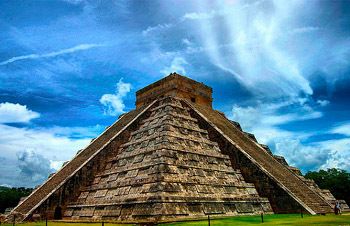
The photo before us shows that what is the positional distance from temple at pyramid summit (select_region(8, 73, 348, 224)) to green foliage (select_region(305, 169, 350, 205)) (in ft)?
61.2

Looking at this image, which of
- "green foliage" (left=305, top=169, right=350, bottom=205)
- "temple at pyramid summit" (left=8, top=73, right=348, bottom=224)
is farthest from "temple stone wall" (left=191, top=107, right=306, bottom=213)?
"green foliage" (left=305, top=169, right=350, bottom=205)

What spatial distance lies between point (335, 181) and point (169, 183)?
2907cm

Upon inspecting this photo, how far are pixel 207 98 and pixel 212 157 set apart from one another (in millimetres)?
10352

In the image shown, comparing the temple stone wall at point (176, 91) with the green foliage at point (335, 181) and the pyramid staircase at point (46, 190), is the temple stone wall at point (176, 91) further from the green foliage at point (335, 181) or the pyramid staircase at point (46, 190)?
the green foliage at point (335, 181)

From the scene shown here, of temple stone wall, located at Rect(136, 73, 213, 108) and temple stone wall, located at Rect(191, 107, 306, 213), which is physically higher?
temple stone wall, located at Rect(136, 73, 213, 108)

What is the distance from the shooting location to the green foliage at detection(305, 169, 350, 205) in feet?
110

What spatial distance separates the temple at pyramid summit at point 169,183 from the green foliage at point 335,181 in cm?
1865

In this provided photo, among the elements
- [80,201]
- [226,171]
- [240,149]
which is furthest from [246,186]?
[80,201]

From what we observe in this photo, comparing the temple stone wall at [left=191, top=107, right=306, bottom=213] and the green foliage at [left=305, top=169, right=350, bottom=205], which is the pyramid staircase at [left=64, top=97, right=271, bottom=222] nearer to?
the temple stone wall at [left=191, top=107, right=306, bottom=213]

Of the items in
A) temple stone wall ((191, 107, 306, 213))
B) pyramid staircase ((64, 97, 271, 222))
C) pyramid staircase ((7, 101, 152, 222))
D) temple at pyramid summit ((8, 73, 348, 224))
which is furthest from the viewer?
temple stone wall ((191, 107, 306, 213))

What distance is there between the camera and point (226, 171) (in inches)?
607

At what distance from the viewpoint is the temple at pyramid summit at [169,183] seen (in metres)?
12.1

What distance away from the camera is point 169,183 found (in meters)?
Answer: 12.3

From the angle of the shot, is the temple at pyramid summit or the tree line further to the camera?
the tree line
